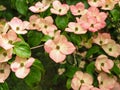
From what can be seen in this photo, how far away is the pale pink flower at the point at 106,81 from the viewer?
128 cm

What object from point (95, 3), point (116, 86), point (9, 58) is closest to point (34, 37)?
point (9, 58)

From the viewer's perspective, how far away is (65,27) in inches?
50.3

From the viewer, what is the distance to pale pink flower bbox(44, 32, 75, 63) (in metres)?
1.19

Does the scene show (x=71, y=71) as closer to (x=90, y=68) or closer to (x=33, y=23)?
(x=90, y=68)

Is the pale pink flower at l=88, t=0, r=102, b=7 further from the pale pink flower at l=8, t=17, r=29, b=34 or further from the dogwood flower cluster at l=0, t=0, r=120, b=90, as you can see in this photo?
the pale pink flower at l=8, t=17, r=29, b=34

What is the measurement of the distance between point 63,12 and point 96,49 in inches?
7.1

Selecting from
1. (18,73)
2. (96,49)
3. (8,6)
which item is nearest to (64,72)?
(96,49)

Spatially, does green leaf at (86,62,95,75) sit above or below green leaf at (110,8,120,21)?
below

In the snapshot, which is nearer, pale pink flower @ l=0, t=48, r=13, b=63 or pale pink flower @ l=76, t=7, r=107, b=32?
pale pink flower @ l=0, t=48, r=13, b=63

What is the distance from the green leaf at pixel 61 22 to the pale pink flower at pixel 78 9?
0.05 metres

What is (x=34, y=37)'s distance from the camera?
4.11 feet

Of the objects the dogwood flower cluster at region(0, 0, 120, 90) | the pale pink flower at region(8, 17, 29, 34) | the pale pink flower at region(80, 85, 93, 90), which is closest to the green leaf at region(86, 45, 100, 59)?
the dogwood flower cluster at region(0, 0, 120, 90)

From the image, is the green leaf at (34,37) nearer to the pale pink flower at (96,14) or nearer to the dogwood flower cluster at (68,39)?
the dogwood flower cluster at (68,39)

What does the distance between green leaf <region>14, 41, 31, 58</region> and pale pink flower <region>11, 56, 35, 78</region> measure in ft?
0.06
